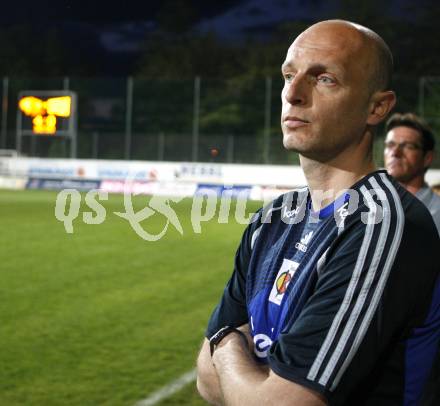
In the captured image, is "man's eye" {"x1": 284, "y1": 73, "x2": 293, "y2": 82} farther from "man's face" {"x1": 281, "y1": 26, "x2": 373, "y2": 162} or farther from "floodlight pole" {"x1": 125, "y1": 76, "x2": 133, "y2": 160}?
"floodlight pole" {"x1": 125, "y1": 76, "x2": 133, "y2": 160}

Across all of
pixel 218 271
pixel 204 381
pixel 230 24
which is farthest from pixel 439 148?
pixel 230 24

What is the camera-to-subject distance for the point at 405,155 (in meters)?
5.56

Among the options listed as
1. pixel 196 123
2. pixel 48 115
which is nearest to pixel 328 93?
pixel 196 123

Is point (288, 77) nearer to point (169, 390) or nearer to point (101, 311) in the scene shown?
point (169, 390)

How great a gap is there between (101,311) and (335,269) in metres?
6.68

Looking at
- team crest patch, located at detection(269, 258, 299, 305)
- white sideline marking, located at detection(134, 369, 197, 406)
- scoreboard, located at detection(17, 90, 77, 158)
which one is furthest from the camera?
scoreboard, located at detection(17, 90, 77, 158)

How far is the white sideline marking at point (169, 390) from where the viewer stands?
207 inches

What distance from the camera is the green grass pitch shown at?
18.7 feet

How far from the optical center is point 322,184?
2086 mm

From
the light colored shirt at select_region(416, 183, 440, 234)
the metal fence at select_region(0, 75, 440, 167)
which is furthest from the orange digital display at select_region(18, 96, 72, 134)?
the light colored shirt at select_region(416, 183, 440, 234)

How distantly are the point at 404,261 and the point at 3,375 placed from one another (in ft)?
15.5

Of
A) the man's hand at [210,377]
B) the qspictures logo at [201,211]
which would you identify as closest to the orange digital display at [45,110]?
the qspictures logo at [201,211]

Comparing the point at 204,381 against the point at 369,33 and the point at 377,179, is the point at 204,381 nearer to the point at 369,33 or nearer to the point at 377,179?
the point at 377,179

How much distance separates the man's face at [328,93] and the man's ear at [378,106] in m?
0.02
